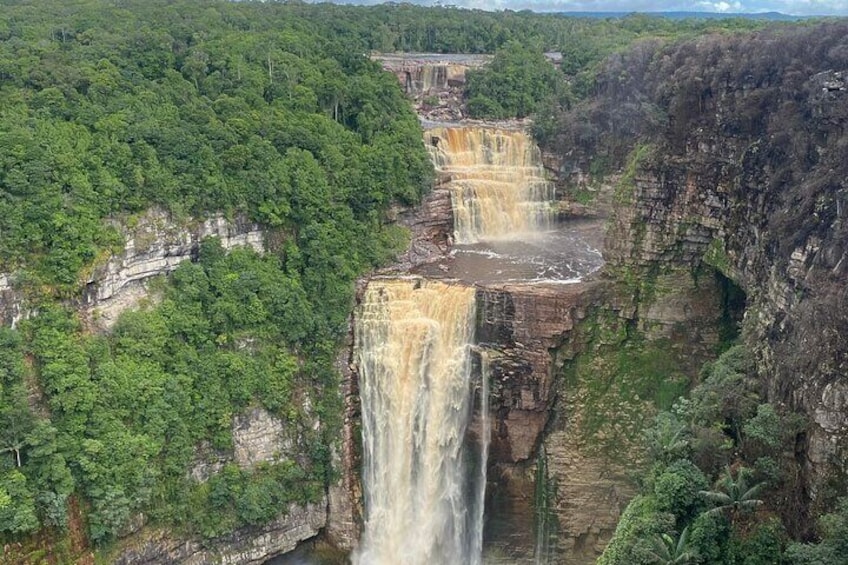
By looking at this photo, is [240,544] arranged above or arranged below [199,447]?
below

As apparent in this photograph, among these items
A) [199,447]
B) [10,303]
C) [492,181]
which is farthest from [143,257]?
[492,181]

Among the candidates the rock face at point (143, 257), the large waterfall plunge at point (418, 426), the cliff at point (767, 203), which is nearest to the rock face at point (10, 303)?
the rock face at point (143, 257)

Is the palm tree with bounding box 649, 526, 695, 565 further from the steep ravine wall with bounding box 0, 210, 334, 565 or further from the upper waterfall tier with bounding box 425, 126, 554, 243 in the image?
the upper waterfall tier with bounding box 425, 126, 554, 243

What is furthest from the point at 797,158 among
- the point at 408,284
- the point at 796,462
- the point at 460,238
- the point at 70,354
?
the point at 70,354

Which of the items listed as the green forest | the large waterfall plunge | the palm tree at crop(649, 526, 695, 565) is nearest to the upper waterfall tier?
the green forest

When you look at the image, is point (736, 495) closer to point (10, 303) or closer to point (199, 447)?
point (199, 447)

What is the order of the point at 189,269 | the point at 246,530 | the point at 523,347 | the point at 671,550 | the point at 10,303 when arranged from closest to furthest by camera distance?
1. the point at 671,550
2. the point at 10,303
3. the point at 246,530
4. the point at 523,347
5. the point at 189,269

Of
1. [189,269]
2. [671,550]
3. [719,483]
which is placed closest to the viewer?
[671,550]
